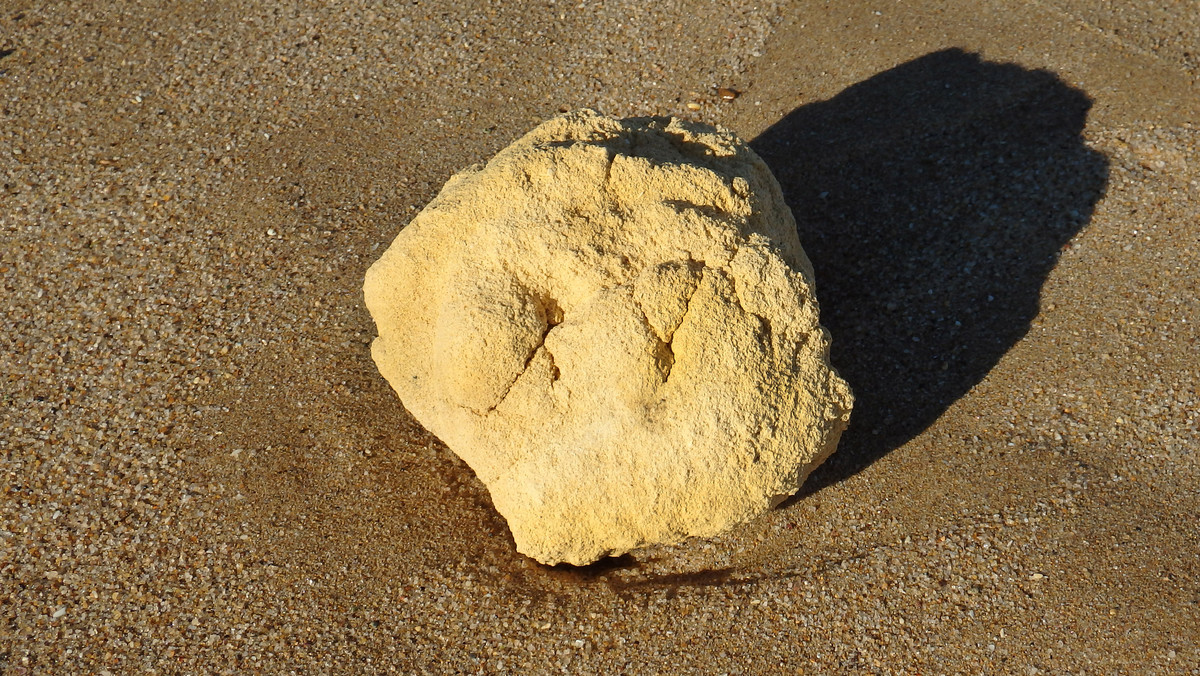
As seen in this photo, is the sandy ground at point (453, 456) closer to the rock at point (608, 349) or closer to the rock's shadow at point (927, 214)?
the rock's shadow at point (927, 214)

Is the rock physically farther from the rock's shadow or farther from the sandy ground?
the rock's shadow

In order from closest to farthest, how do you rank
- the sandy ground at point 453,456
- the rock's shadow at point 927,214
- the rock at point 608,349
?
the rock at point 608,349 < the sandy ground at point 453,456 < the rock's shadow at point 927,214

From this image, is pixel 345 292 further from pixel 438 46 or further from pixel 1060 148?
pixel 1060 148

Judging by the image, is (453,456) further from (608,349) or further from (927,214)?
(927,214)

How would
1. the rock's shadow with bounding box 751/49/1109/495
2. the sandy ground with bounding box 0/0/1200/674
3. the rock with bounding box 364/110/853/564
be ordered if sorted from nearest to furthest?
the rock with bounding box 364/110/853/564 → the sandy ground with bounding box 0/0/1200/674 → the rock's shadow with bounding box 751/49/1109/495

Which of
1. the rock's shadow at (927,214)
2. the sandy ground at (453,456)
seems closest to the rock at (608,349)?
the sandy ground at (453,456)

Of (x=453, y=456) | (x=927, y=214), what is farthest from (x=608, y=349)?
(x=927, y=214)

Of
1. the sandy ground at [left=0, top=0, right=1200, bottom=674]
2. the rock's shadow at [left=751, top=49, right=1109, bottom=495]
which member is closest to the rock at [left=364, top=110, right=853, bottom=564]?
the sandy ground at [left=0, top=0, right=1200, bottom=674]
